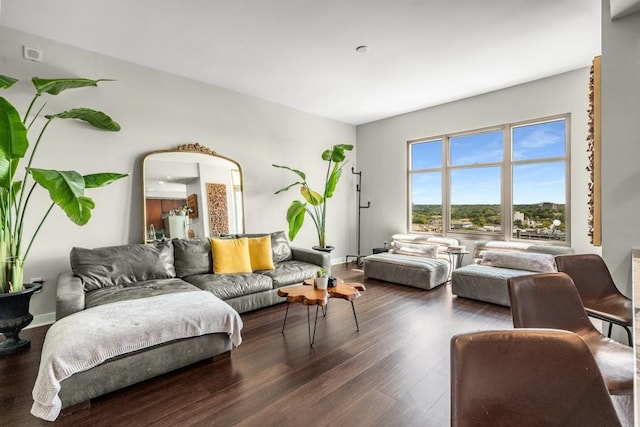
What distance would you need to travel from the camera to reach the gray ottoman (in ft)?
14.4

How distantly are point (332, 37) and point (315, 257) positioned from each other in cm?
279

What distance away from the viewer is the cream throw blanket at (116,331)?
167 centimetres

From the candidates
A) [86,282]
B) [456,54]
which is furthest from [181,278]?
[456,54]

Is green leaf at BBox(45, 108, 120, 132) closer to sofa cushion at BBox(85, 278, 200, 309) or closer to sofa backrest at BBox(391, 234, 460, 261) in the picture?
sofa cushion at BBox(85, 278, 200, 309)

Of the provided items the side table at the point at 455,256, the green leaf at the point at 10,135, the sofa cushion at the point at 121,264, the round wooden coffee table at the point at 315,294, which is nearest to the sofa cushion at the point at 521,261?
the side table at the point at 455,256

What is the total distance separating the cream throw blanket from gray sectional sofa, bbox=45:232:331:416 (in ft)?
0.22

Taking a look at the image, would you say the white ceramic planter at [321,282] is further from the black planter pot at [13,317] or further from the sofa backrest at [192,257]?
the black planter pot at [13,317]

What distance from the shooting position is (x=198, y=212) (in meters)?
4.19

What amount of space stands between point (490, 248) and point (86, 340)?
4922mm

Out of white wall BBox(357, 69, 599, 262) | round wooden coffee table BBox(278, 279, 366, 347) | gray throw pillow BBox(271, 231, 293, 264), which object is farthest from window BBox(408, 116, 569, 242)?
round wooden coffee table BBox(278, 279, 366, 347)

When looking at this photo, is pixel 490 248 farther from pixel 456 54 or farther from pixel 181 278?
pixel 181 278

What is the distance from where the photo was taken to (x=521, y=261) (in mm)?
4004

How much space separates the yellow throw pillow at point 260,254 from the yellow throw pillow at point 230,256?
117 mm

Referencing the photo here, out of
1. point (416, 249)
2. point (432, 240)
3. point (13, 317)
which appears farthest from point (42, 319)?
point (432, 240)
